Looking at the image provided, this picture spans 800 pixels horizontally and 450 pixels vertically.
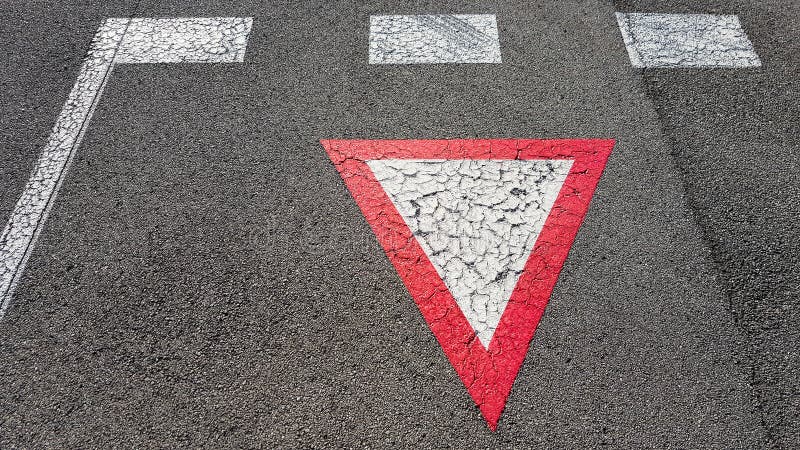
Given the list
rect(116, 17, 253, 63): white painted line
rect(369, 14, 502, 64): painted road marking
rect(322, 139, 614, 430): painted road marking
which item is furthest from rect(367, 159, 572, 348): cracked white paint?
rect(116, 17, 253, 63): white painted line

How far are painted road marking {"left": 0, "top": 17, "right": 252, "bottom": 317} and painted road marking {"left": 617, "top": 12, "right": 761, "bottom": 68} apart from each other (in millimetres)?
3070

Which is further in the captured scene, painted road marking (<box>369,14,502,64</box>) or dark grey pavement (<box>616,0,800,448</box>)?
painted road marking (<box>369,14,502,64</box>)

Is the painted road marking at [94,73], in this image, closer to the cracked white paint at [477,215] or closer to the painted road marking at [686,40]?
the cracked white paint at [477,215]

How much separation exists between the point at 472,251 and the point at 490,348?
1.97ft

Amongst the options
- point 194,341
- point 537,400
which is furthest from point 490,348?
point 194,341

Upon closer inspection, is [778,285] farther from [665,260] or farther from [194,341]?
[194,341]

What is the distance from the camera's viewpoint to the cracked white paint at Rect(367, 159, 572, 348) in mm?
3381

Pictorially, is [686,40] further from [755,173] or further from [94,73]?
[94,73]

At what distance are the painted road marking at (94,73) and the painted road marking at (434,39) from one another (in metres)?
1.07

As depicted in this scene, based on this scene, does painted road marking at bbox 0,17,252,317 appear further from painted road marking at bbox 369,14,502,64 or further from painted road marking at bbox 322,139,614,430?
painted road marking at bbox 322,139,614,430

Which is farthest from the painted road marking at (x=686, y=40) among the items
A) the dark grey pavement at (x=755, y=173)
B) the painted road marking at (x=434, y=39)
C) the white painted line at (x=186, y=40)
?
the white painted line at (x=186, y=40)

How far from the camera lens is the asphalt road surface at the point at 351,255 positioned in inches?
117

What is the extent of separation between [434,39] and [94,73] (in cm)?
257

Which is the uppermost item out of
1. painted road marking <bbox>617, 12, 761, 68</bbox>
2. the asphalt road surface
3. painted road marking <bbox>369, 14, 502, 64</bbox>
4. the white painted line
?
the white painted line
